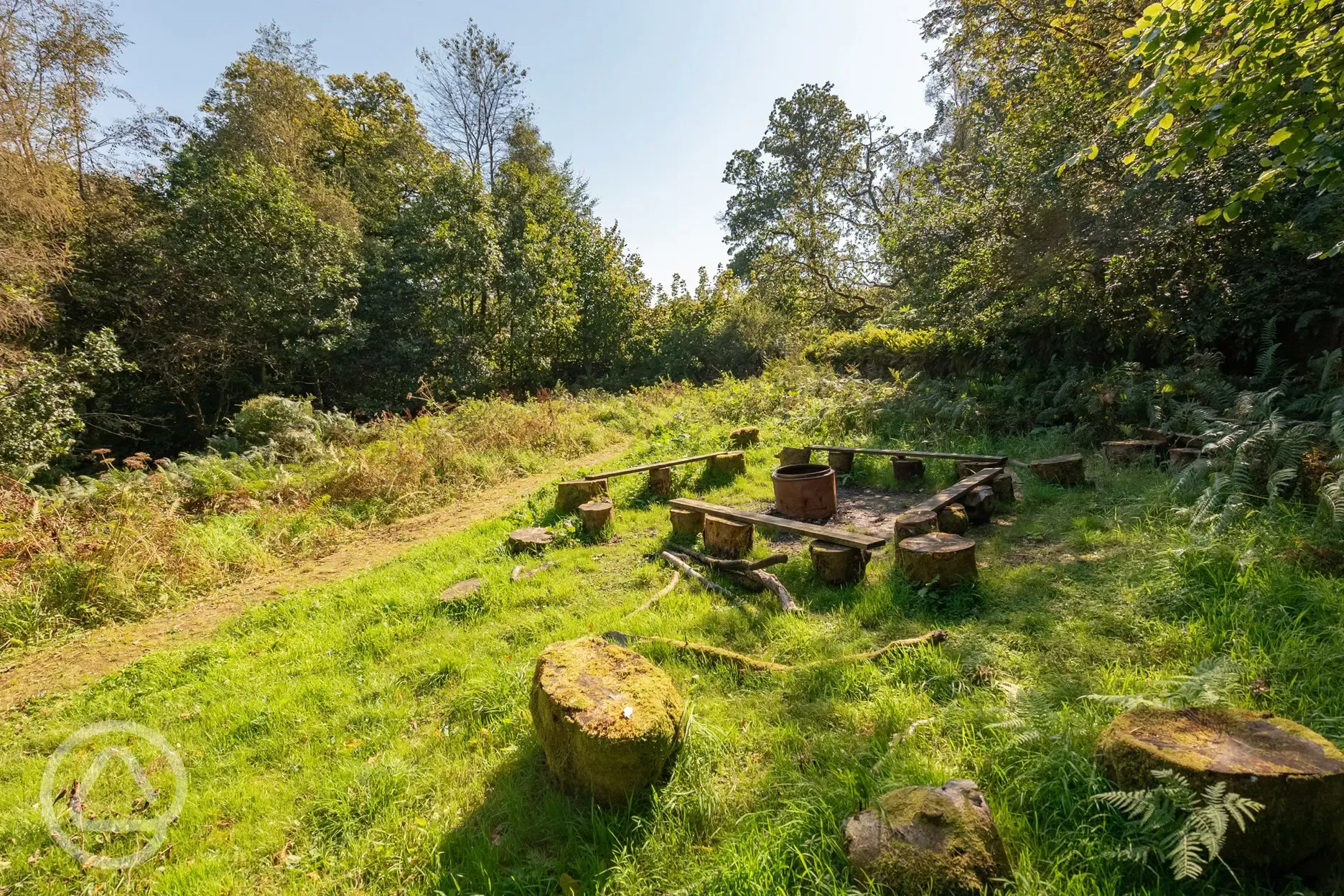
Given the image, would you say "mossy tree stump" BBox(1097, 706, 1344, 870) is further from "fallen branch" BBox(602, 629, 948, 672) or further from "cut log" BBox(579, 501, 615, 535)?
"cut log" BBox(579, 501, 615, 535)

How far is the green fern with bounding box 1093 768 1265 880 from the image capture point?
4.72 feet

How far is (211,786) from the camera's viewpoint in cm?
268

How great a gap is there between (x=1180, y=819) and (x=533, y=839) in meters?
2.28

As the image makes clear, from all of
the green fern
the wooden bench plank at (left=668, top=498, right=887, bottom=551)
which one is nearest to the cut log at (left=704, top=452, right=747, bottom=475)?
the wooden bench plank at (left=668, top=498, right=887, bottom=551)

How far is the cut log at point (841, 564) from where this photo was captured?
4.01 meters

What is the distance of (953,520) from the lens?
4762 millimetres

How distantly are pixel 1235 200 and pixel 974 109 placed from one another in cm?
775

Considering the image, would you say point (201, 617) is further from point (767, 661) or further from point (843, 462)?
point (843, 462)

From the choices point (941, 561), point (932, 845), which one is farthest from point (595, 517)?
point (932, 845)

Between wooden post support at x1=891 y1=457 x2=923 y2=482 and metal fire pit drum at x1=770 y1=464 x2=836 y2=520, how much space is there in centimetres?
176

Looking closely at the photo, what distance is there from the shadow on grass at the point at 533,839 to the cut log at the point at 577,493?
4157 millimetres

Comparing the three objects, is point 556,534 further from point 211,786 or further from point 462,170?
point 462,170

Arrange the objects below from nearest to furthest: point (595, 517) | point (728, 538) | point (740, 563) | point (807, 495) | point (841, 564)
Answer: point (841, 564), point (740, 563), point (728, 538), point (807, 495), point (595, 517)

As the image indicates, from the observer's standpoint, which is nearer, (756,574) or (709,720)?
(709,720)
